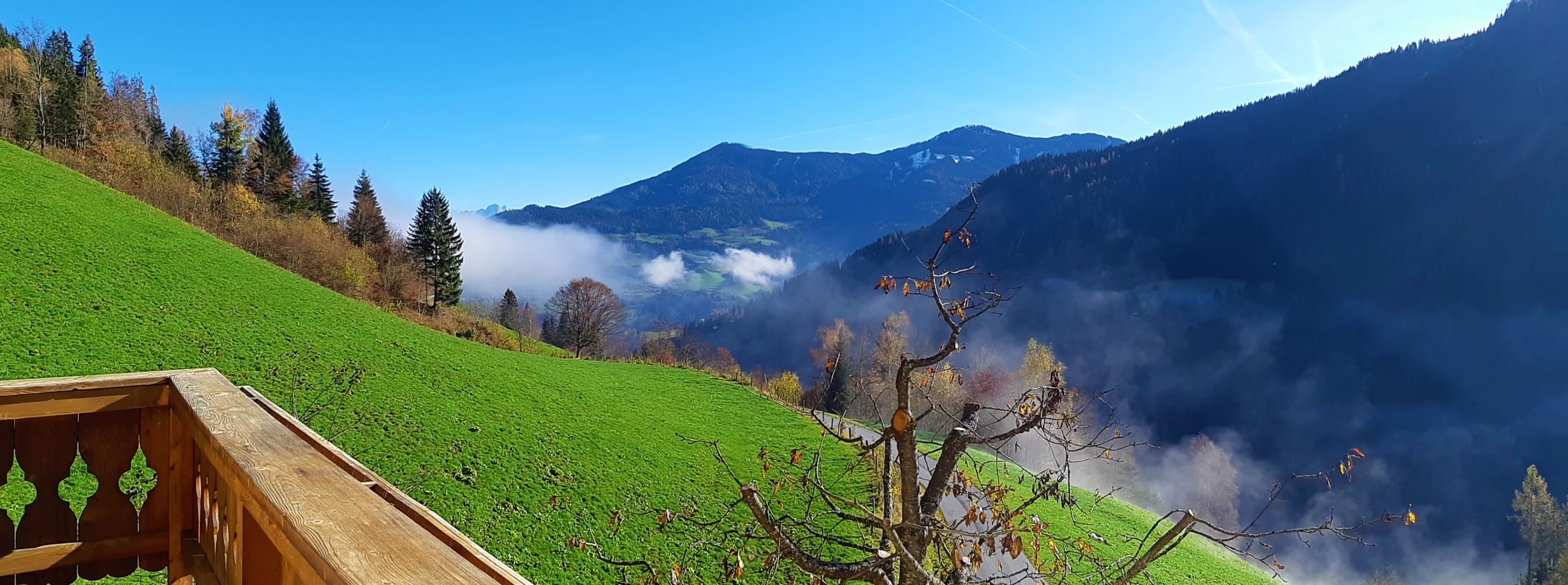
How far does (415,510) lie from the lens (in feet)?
4.26

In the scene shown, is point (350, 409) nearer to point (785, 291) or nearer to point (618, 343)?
point (618, 343)

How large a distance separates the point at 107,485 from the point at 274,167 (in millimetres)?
52420

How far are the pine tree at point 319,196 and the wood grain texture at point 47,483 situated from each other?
5122 cm

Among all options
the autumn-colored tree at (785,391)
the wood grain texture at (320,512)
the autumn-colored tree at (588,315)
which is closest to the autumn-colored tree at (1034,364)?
the autumn-colored tree at (785,391)

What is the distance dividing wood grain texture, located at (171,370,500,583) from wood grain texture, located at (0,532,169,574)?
734 millimetres

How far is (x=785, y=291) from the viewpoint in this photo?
6811 inches

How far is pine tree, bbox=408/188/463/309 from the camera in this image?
160 feet

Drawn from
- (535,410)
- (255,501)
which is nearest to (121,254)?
(535,410)

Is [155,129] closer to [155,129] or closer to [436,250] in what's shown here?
[155,129]

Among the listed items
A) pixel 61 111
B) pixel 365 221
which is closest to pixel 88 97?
pixel 61 111

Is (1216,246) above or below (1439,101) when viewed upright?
below

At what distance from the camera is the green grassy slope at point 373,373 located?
10.2m

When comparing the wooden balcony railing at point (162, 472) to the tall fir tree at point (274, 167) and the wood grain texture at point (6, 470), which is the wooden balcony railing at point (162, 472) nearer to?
the wood grain texture at point (6, 470)

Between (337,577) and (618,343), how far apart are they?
63.8 metres
